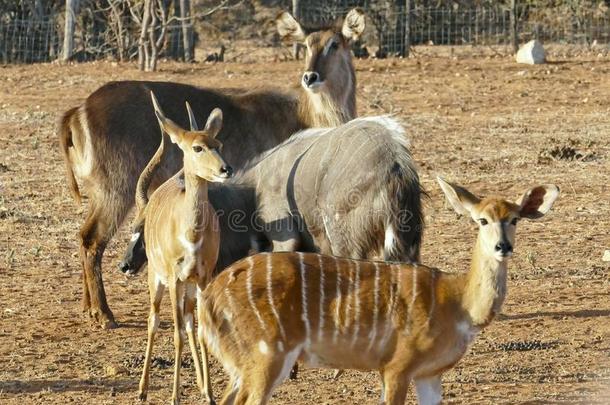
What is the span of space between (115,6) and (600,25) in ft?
23.2

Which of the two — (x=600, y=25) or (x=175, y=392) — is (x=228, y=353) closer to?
(x=175, y=392)

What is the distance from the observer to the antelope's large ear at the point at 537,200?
18.3 ft

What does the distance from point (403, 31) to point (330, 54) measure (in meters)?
10.8

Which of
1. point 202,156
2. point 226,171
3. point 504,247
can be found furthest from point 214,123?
point 504,247

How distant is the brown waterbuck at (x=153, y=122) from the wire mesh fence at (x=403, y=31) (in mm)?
10335

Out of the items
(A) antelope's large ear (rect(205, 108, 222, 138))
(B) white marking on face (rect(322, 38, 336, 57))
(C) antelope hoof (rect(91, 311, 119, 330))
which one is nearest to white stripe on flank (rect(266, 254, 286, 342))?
(A) antelope's large ear (rect(205, 108, 222, 138))

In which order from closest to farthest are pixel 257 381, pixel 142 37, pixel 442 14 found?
pixel 257 381 < pixel 142 37 < pixel 442 14

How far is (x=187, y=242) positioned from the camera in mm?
6340

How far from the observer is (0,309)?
8.30m

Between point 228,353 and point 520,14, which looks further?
point 520,14

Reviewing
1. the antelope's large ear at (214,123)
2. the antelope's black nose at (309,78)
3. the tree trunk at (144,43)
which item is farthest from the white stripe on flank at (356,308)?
the tree trunk at (144,43)

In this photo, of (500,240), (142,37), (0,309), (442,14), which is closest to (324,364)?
(500,240)

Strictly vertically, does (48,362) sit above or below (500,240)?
below

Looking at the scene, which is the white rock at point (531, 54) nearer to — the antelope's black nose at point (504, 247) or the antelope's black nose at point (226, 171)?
the antelope's black nose at point (226, 171)
